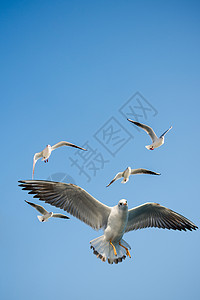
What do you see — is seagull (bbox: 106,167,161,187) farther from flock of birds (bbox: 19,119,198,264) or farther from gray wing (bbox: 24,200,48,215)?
gray wing (bbox: 24,200,48,215)

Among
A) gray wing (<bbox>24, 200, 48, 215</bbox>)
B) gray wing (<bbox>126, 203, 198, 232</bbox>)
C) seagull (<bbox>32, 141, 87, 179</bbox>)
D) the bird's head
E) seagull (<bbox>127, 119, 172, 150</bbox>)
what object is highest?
seagull (<bbox>32, 141, 87, 179</bbox>)

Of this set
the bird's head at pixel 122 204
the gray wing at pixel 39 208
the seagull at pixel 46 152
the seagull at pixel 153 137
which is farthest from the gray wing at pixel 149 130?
the gray wing at pixel 39 208

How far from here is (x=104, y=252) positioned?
7.03 metres

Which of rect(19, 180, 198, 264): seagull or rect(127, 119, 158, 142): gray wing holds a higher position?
rect(127, 119, 158, 142): gray wing

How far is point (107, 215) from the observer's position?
7.05 metres

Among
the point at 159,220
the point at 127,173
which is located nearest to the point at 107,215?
the point at 159,220

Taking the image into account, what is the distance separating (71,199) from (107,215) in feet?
2.74

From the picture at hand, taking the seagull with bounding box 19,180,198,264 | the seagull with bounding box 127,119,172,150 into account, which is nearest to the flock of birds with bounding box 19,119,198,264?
the seagull with bounding box 19,180,198,264

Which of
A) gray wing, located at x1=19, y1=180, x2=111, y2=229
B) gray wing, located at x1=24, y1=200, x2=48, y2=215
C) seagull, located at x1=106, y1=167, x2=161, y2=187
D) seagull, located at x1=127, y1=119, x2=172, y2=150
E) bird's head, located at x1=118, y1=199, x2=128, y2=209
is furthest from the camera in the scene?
seagull, located at x1=127, y1=119, x2=172, y2=150

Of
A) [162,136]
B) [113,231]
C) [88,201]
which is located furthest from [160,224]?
[162,136]

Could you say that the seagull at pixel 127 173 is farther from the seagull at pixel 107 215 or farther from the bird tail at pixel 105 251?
the bird tail at pixel 105 251

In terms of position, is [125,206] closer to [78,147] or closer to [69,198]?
[69,198]

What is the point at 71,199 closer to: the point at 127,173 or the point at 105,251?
the point at 105,251

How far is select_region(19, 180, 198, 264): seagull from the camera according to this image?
6492 mm
